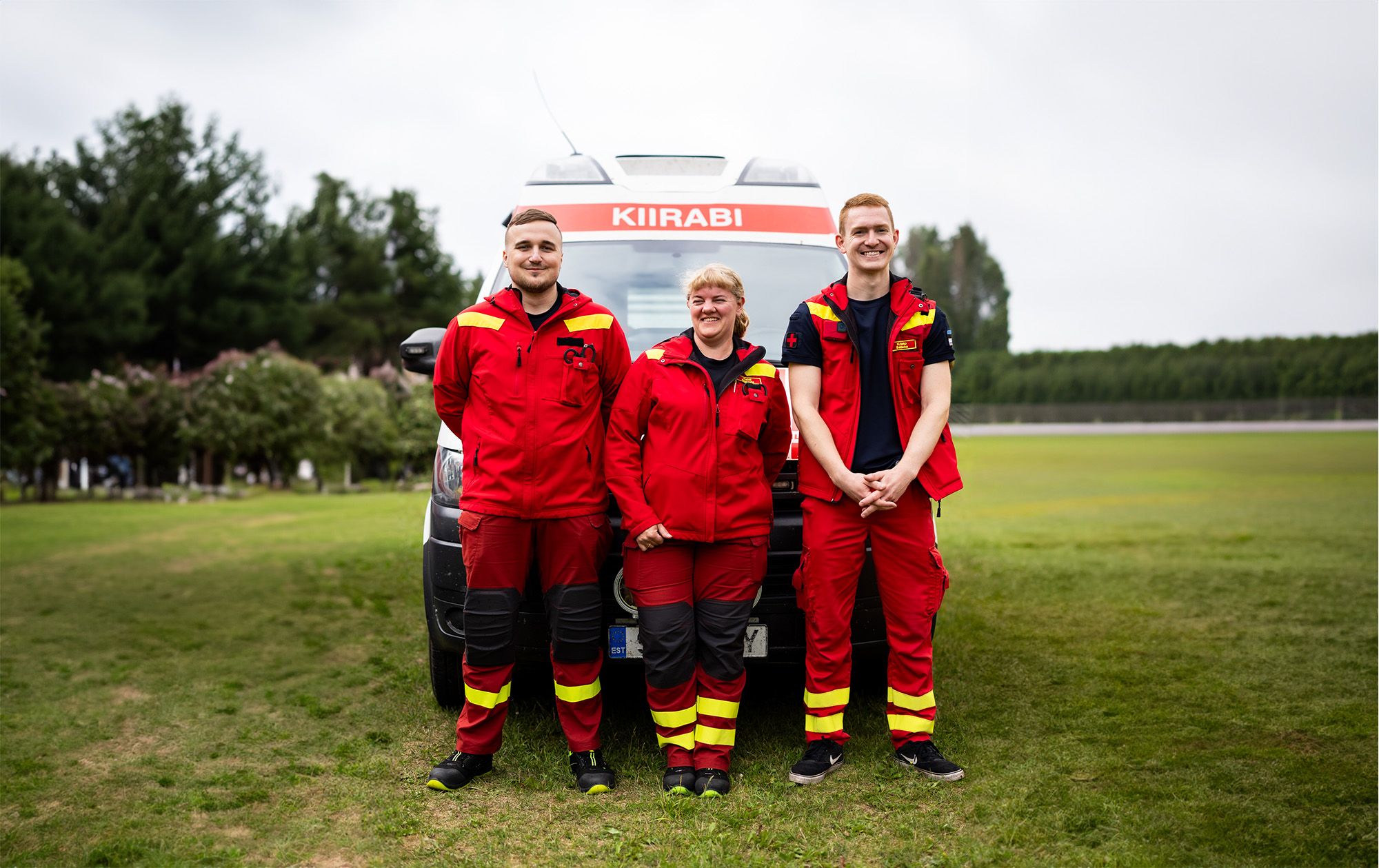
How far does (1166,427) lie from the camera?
49.8m

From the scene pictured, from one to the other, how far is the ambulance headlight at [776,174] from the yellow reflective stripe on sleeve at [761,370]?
Result: 167cm

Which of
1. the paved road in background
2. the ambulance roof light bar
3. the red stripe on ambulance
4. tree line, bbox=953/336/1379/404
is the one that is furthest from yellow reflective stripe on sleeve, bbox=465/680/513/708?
tree line, bbox=953/336/1379/404

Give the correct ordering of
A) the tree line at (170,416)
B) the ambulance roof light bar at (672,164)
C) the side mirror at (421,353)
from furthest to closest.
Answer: the tree line at (170,416) < the ambulance roof light bar at (672,164) < the side mirror at (421,353)

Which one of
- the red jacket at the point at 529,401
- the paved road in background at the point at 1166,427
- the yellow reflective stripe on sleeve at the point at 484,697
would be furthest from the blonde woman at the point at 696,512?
the paved road in background at the point at 1166,427

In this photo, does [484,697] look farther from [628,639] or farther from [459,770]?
[628,639]

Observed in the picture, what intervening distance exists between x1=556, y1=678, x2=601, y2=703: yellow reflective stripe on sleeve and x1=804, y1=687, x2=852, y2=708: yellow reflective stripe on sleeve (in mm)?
831

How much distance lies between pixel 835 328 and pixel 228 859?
2752 millimetres

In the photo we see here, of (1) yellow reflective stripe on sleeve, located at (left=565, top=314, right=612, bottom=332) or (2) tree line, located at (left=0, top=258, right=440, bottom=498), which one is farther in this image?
(2) tree line, located at (left=0, top=258, right=440, bottom=498)

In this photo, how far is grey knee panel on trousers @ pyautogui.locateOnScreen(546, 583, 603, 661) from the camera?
3.80m

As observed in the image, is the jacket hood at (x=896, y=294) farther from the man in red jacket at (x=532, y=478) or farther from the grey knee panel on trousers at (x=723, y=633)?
the grey knee panel on trousers at (x=723, y=633)

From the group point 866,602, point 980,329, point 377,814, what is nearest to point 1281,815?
point 866,602

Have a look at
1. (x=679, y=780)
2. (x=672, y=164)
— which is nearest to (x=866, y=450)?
(x=679, y=780)

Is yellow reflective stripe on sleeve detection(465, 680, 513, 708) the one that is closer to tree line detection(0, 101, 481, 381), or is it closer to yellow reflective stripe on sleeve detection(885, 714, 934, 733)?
yellow reflective stripe on sleeve detection(885, 714, 934, 733)

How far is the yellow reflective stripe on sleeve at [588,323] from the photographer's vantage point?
A: 3834 mm
